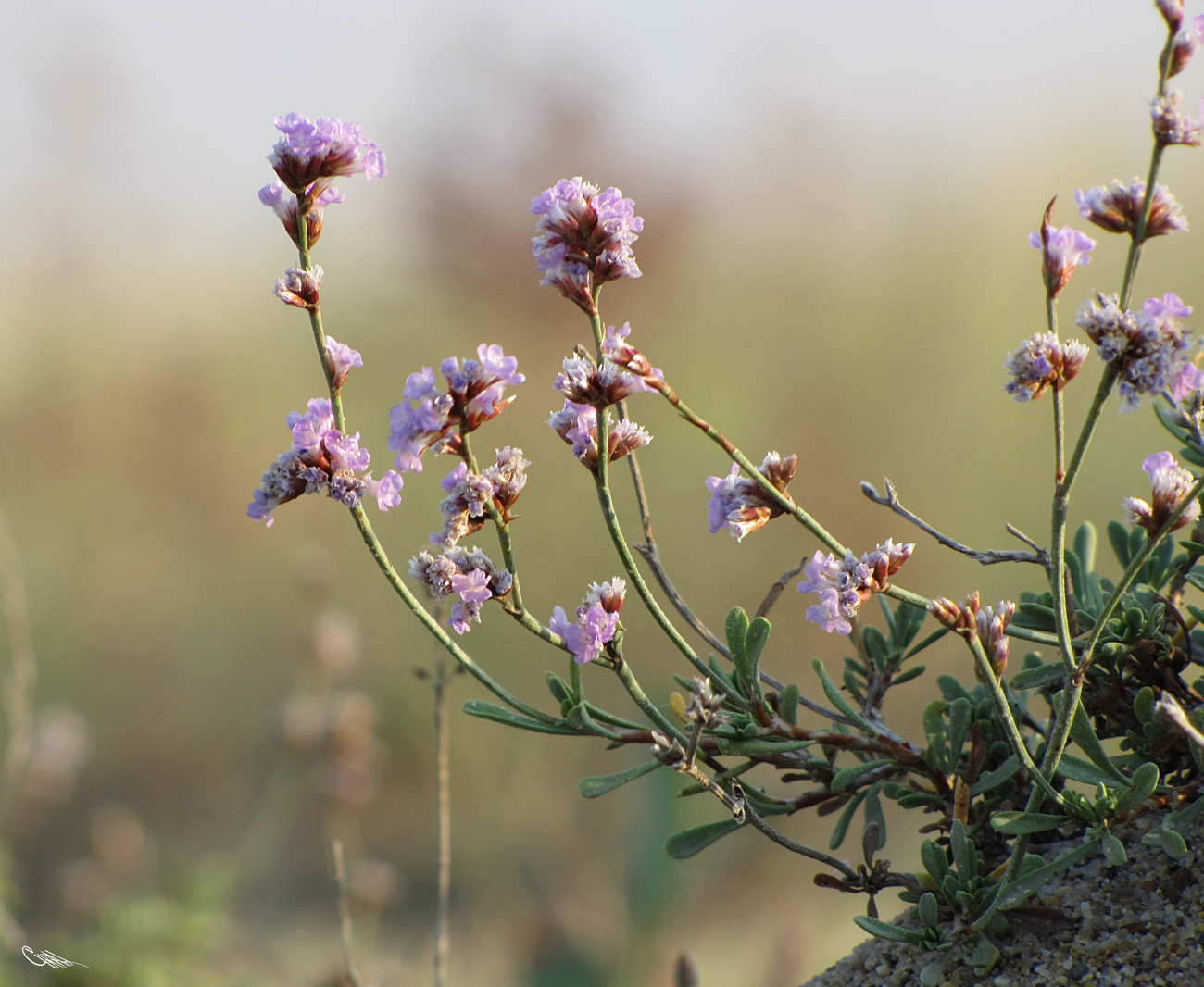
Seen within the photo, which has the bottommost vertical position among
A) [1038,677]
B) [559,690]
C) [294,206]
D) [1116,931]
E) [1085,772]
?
[1116,931]

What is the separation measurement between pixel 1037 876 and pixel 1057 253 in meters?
0.55

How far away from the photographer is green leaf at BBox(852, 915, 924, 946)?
0.93 metres

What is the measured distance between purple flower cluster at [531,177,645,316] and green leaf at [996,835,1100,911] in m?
0.64

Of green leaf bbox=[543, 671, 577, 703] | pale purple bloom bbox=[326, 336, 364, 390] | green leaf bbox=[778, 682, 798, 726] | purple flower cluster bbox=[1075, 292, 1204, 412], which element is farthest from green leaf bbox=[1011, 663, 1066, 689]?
pale purple bloom bbox=[326, 336, 364, 390]

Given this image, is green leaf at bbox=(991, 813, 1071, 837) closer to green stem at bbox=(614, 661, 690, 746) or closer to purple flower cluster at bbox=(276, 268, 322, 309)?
green stem at bbox=(614, 661, 690, 746)

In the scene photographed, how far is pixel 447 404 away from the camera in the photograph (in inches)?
32.9

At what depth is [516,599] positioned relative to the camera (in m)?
0.92

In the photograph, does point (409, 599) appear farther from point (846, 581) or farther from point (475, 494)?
point (846, 581)

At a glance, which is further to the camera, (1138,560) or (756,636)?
(756,636)

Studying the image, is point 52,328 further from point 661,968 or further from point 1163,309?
point 1163,309

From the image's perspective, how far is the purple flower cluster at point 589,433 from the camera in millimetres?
893

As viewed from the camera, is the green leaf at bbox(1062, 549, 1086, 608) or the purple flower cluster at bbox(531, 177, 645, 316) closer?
the purple flower cluster at bbox(531, 177, 645, 316)

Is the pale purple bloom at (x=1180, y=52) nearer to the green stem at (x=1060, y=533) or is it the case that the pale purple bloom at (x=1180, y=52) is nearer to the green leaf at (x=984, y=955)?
the green stem at (x=1060, y=533)

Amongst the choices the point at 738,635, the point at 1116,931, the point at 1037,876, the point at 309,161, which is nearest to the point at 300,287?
the point at 309,161
